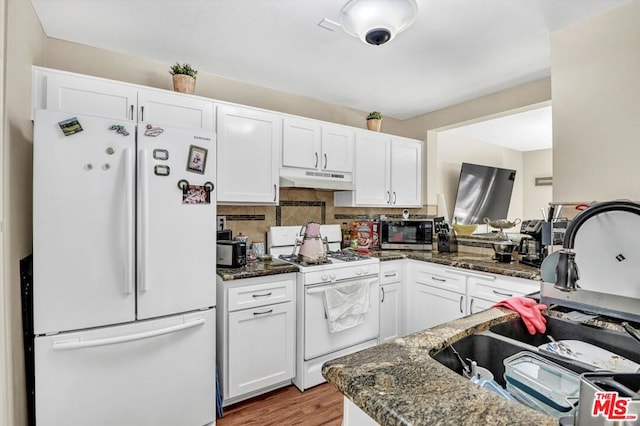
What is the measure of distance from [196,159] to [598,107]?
2.44m

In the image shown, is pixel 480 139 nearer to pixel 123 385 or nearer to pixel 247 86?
pixel 247 86

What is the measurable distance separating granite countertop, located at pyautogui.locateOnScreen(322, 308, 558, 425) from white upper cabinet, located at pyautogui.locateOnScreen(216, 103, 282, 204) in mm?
1907

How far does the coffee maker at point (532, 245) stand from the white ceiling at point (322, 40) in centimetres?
128

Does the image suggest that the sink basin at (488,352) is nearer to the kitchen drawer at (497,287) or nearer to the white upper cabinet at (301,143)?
the kitchen drawer at (497,287)

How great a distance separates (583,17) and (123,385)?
3337mm

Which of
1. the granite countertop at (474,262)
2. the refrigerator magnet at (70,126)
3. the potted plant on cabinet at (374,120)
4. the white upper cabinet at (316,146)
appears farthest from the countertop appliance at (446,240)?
the refrigerator magnet at (70,126)

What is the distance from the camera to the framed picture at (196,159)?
184 centimetres

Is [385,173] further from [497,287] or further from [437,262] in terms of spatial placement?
[497,287]

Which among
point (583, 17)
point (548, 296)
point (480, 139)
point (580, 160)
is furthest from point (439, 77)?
point (480, 139)

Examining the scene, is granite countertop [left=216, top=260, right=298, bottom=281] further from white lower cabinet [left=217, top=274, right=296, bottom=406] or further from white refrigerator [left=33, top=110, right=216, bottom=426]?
white refrigerator [left=33, top=110, right=216, bottom=426]

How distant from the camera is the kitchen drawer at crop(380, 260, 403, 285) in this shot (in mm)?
2865

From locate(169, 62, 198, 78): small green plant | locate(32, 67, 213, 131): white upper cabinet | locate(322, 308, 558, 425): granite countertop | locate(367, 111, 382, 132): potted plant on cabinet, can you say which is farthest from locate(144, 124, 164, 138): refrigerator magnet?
locate(367, 111, 382, 132): potted plant on cabinet

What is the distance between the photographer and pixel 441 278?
8.95ft

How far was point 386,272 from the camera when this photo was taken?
289 centimetres
